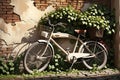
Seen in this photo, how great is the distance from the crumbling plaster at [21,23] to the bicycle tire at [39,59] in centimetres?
41

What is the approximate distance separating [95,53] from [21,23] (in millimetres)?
2032

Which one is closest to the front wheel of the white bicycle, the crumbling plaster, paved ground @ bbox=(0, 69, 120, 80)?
the white bicycle

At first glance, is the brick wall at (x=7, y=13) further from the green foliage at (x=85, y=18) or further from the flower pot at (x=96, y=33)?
the flower pot at (x=96, y=33)

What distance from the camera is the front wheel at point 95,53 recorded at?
855 centimetres

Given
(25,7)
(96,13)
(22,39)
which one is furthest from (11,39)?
(96,13)

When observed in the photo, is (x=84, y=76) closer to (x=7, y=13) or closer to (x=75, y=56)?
(x=75, y=56)

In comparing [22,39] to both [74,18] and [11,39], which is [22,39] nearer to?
[11,39]

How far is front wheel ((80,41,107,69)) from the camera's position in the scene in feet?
28.1

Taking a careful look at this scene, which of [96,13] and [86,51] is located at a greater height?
[96,13]

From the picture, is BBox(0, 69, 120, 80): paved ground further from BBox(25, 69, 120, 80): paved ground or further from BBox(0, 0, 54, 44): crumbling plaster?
BBox(0, 0, 54, 44): crumbling plaster

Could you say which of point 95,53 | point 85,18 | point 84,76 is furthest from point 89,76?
point 85,18

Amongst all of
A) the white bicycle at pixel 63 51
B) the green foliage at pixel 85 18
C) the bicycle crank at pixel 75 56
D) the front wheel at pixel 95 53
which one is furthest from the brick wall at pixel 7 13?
the front wheel at pixel 95 53

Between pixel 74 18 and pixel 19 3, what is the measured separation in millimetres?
1411

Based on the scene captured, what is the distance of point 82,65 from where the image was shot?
8648 mm
